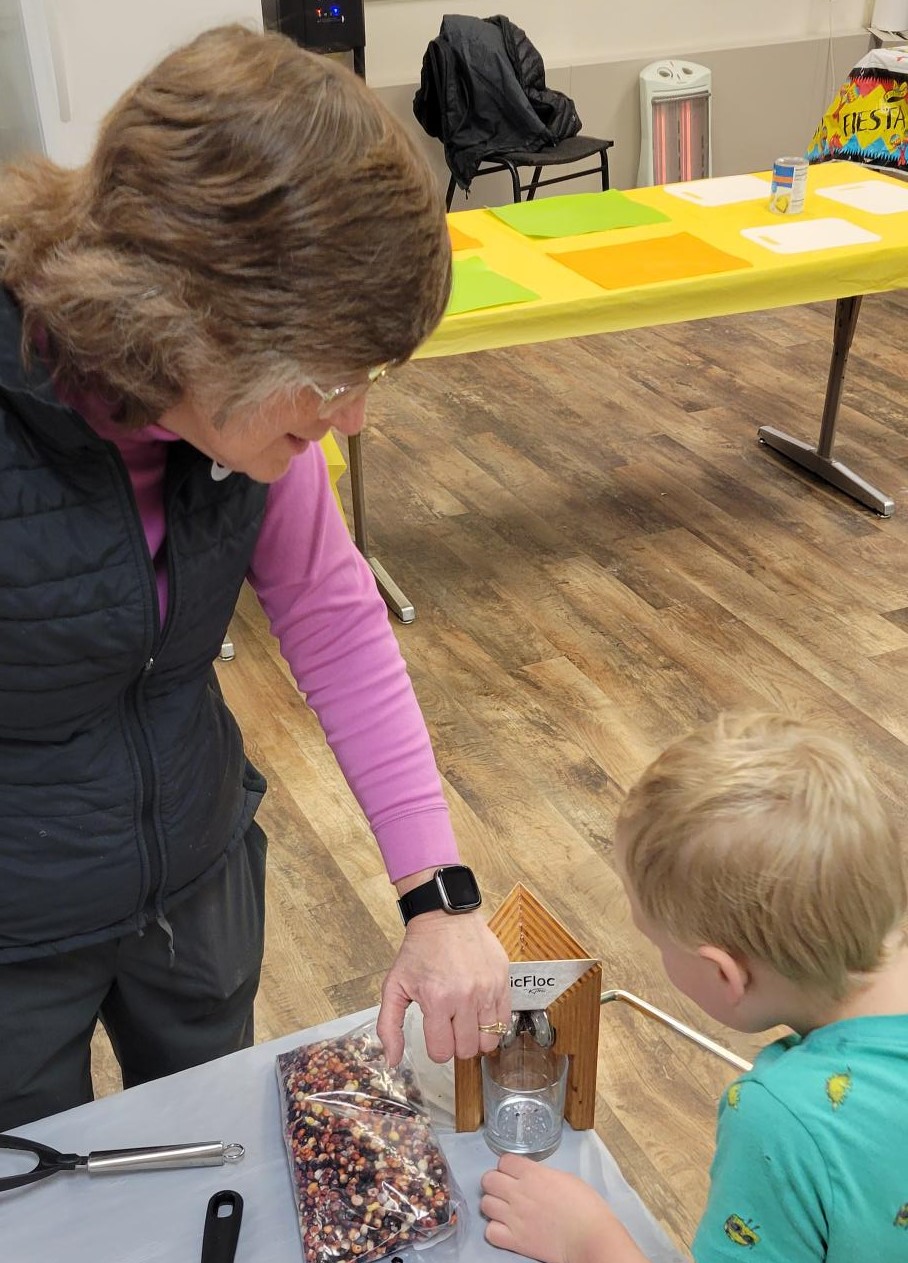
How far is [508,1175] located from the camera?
1.03 meters

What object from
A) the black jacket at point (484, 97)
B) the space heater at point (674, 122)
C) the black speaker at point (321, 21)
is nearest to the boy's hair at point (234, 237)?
the black speaker at point (321, 21)

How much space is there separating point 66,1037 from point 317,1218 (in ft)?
0.96

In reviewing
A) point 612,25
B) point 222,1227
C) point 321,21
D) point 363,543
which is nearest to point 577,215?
point 363,543

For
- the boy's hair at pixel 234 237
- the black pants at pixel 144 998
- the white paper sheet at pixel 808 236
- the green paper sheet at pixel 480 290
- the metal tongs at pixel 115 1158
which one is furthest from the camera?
the white paper sheet at pixel 808 236

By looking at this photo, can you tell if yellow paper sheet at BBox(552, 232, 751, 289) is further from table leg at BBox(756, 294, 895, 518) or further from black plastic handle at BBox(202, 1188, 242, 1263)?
black plastic handle at BBox(202, 1188, 242, 1263)

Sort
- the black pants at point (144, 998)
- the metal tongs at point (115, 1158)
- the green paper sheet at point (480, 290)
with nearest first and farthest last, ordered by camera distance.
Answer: the metal tongs at point (115, 1158), the black pants at point (144, 998), the green paper sheet at point (480, 290)

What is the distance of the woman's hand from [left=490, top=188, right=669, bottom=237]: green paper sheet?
94.5 inches

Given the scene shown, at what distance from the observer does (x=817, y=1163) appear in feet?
2.83

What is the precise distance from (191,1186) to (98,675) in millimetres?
399

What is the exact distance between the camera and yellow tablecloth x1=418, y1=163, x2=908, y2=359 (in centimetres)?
277

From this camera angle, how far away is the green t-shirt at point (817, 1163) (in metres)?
0.86

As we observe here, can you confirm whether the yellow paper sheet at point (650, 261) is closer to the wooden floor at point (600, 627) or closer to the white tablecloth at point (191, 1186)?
the wooden floor at point (600, 627)

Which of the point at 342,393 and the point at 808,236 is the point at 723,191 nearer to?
A: the point at 808,236

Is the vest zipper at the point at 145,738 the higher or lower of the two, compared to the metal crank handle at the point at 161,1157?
higher
